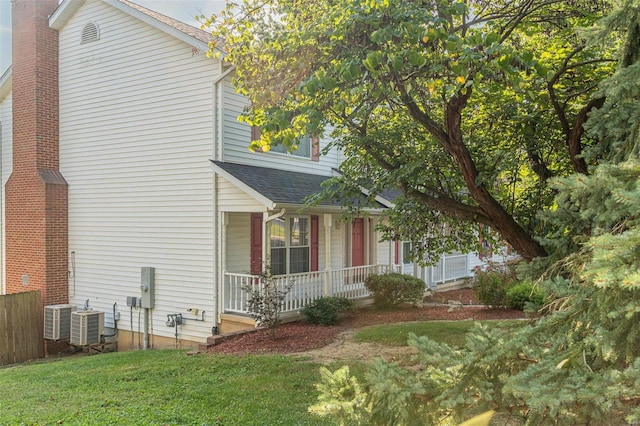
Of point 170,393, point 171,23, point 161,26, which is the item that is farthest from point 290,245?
point 171,23

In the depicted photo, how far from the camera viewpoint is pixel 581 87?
23.8 feet

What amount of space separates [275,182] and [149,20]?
5658mm

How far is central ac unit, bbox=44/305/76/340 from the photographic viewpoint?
43.6 ft

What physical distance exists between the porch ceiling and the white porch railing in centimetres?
187

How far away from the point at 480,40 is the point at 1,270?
1719 centimetres

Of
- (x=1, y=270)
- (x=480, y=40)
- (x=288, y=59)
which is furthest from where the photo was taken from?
(x=1, y=270)

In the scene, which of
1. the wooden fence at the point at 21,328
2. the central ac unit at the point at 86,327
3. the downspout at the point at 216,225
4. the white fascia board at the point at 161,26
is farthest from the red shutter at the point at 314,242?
the wooden fence at the point at 21,328

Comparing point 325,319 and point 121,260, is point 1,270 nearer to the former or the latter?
point 121,260

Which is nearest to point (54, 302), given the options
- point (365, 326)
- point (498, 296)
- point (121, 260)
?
point (121, 260)

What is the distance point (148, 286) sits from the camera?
41.7 ft

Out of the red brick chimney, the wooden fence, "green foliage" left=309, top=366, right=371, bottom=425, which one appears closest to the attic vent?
the red brick chimney

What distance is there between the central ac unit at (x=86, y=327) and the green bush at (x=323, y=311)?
→ 6102 mm

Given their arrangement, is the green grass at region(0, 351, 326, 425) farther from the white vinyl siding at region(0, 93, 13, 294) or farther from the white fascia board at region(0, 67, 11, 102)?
the white fascia board at region(0, 67, 11, 102)

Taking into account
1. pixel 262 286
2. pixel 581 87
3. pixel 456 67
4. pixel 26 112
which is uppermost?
pixel 26 112
